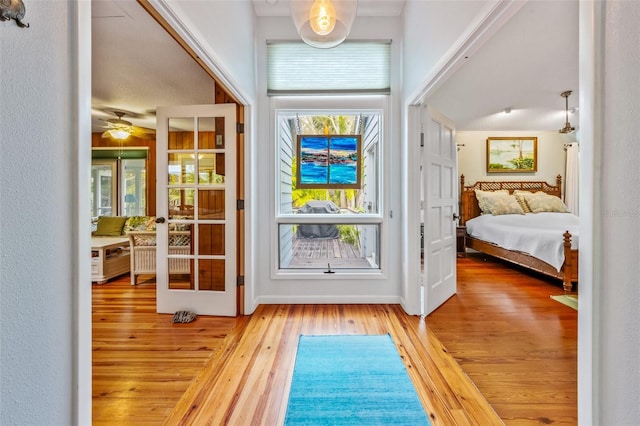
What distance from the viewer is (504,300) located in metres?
3.39

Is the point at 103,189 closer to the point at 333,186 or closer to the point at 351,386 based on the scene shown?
the point at 333,186

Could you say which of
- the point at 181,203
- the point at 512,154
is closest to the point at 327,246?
the point at 181,203

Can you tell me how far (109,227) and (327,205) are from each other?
3.89m

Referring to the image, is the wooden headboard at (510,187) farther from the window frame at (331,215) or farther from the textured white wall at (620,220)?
the textured white wall at (620,220)

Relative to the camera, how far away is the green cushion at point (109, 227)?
490cm

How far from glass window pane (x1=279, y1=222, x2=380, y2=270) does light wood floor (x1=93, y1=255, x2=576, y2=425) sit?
1.57 feet

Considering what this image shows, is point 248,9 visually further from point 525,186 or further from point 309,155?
point 525,186

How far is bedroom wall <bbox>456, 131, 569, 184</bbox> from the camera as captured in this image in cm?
620

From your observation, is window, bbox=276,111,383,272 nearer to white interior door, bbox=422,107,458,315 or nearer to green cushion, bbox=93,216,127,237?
white interior door, bbox=422,107,458,315

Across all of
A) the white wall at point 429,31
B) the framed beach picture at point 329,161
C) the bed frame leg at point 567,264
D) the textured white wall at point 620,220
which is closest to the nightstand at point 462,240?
the bed frame leg at point 567,264

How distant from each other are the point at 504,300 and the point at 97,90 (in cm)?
565

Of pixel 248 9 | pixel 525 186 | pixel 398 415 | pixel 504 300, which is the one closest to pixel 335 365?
pixel 398 415

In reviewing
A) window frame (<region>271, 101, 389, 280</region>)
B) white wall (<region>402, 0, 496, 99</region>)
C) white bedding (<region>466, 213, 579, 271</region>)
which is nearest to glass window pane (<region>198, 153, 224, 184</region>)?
window frame (<region>271, 101, 389, 280</region>)

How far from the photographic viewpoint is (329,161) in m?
3.35
